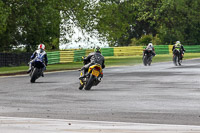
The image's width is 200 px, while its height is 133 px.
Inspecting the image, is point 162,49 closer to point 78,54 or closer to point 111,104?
point 78,54

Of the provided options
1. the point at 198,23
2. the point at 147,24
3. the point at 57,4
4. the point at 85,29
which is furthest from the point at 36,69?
the point at 147,24

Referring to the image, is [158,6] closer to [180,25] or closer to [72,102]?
[180,25]

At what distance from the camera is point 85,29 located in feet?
192

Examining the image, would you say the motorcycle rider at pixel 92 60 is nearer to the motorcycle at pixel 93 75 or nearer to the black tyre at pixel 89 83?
the motorcycle at pixel 93 75

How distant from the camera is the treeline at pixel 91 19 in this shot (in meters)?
46.7

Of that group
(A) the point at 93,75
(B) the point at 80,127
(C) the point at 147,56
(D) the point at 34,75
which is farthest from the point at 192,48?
(B) the point at 80,127

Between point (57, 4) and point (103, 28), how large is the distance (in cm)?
651

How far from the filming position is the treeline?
46688 millimetres

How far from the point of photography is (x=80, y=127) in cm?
976

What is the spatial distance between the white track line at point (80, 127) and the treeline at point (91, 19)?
31323mm

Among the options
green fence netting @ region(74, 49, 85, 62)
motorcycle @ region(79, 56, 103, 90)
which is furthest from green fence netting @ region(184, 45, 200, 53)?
motorcycle @ region(79, 56, 103, 90)

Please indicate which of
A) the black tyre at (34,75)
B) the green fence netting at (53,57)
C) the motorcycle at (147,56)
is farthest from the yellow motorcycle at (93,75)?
the green fence netting at (53,57)

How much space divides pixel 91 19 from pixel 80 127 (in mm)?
48459

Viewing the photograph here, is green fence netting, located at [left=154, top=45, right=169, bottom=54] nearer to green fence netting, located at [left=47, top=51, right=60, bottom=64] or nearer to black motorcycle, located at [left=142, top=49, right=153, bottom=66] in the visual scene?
green fence netting, located at [left=47, top=51, right=60, bottom=64]
